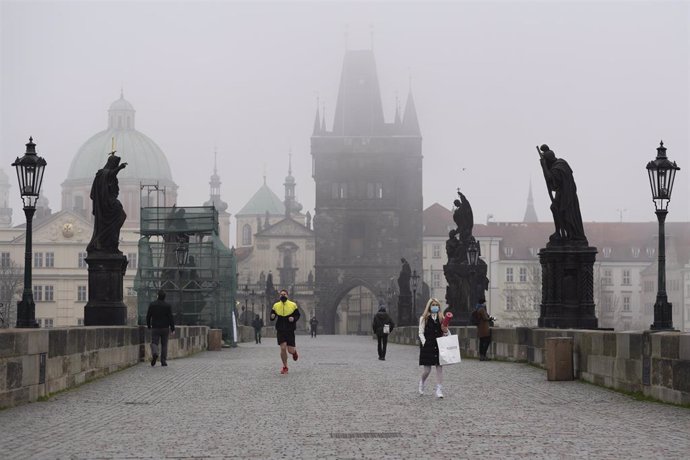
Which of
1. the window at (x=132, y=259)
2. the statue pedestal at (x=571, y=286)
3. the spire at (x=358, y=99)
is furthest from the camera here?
the spire at (x=358, y=99)

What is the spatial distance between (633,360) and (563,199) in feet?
22.7

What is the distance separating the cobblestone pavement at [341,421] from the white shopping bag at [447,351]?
0.55m

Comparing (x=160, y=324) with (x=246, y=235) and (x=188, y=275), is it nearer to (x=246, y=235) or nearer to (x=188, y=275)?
(x=188, y=275)

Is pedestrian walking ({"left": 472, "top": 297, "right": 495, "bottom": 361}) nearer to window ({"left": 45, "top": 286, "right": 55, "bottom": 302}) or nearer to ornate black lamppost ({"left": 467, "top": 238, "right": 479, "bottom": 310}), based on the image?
ornate black lamppost ({"left": 467, "top": 238, "right": 479, "bottom": 310})

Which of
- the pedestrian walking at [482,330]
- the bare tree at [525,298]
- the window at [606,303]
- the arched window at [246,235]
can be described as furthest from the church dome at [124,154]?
the pedestrian walking at [482,330]

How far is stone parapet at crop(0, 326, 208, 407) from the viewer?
Answer: 14.3 metres

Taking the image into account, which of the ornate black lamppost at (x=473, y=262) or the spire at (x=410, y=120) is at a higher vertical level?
the spire at (x=410, y=120)

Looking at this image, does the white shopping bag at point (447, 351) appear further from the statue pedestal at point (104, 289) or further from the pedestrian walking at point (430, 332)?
the statue pedestal at point (104, 289)

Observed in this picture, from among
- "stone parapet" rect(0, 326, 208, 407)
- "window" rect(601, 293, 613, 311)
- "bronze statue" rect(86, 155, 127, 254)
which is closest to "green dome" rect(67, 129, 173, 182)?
"window" rect(601, 293, 613, 311)

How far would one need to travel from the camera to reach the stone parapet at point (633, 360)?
1428 cm

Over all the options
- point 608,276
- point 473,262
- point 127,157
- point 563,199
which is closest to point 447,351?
point 563,199

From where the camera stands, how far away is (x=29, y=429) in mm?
12445

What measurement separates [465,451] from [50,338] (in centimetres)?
715

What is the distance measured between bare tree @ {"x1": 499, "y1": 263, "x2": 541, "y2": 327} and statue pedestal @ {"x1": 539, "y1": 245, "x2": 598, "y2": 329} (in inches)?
3341
